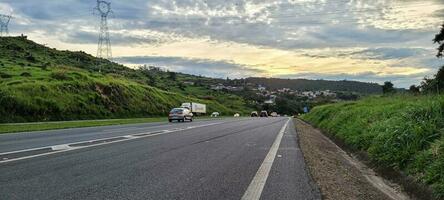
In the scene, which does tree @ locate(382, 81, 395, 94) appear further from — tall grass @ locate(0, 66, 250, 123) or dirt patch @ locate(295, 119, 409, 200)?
tall grass @ locate(0, 66, 250, 123)

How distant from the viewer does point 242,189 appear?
7.77 meters

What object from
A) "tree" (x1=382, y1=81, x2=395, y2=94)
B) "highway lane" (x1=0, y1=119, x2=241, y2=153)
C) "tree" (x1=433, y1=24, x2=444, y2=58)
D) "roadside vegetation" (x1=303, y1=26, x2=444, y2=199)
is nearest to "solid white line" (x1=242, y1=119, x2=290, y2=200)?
"roadside vegetation" (x1=303, y1=26, x2=444, y2=199)

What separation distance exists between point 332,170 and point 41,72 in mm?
65010

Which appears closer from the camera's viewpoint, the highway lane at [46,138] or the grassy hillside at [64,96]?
the highway lane at [46,138]

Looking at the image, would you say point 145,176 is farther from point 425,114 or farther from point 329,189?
point 425,114

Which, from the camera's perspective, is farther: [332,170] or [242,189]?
[332,170]

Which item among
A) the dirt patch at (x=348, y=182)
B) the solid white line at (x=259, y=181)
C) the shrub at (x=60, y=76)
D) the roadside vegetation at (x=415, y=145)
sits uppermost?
the shrub at (x=60, y=76)

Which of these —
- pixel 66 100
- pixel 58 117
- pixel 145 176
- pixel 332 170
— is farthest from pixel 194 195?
pixel 66 100

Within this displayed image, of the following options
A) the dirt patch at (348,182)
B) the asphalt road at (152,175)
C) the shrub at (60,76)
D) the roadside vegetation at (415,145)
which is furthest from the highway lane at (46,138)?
the shrub at (60,76)

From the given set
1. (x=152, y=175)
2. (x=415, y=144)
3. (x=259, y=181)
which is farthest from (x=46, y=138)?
(x=415, y=144)

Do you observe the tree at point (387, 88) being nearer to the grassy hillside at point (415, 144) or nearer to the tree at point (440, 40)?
the tree at point (440, 40)

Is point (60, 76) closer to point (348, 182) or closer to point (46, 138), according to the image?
point (46, 138)

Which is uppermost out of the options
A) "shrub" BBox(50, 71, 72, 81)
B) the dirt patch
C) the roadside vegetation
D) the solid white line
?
"shrub" BBox(50, 71, 72, 81)

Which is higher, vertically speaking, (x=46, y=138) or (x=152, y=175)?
(x=152, y=175)
